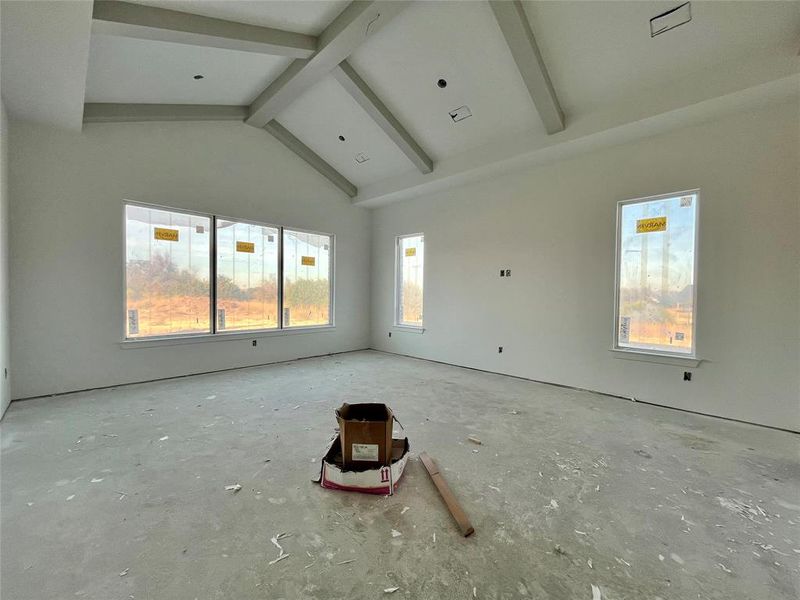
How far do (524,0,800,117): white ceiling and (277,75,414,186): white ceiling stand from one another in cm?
248

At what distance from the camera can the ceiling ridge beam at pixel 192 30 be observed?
110 inches

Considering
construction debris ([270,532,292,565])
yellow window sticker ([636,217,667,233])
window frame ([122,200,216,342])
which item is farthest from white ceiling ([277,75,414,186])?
construction debris ([270,532,292,565])

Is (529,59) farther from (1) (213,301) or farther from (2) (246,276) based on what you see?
(1) (213,301)

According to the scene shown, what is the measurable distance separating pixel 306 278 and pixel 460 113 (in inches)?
148

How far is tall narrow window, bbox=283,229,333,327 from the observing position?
19.3ft

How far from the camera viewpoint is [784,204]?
3121mm

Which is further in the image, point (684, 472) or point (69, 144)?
point (69, 144)

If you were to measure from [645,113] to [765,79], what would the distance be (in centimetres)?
83

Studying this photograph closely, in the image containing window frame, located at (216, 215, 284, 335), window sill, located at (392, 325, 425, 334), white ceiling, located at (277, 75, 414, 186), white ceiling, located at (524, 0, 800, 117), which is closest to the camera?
white ceiling, located at (524, 0, 800, 117)

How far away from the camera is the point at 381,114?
4.53 m

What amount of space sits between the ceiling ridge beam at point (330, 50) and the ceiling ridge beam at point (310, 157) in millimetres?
613

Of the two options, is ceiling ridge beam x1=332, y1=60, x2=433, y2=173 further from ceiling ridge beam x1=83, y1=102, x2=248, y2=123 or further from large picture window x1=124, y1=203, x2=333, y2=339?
large picture window x1=124, y1=203, x2=333, y2=339

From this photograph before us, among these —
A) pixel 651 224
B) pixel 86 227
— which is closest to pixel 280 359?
pixel 86 227

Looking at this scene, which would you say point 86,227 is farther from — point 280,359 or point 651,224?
point 651,224
